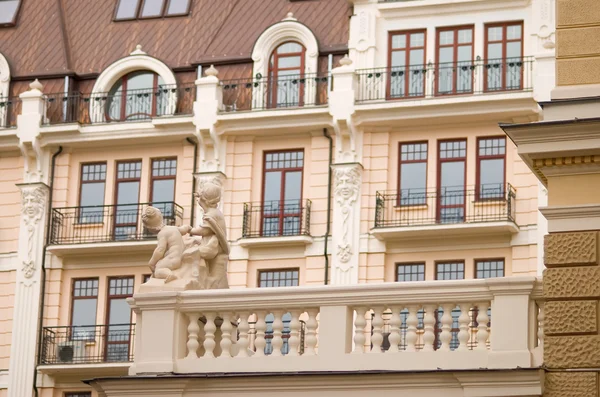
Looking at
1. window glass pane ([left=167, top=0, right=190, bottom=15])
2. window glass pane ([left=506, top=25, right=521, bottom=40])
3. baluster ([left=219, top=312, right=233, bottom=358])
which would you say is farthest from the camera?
window glass pane ([left=167, top=0, right=190, bottom=15])

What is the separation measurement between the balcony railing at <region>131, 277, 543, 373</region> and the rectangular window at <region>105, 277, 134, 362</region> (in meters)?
24.9

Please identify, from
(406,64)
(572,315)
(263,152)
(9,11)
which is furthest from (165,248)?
(9,11)

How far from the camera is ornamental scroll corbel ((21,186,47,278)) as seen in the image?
1805 inches

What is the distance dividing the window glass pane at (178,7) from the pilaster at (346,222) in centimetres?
631

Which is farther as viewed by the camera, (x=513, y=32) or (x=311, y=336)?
(x=513, y=32)

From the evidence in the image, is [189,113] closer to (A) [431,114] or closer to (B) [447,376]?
(A) [431,114]

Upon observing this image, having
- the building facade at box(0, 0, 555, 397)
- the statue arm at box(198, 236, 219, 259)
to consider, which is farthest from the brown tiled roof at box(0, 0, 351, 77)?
the statue arm at box(198, 236, 219, 259)

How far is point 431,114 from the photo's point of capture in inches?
1690

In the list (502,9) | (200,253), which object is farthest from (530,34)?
(200,253)

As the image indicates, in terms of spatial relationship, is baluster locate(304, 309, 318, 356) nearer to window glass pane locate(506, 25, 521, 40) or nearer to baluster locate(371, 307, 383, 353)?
baluster locate(371, 307, 383, 353)

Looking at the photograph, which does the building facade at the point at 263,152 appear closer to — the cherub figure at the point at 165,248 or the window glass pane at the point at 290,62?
the window glass pane at the point at 290,62

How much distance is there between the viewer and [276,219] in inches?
1737

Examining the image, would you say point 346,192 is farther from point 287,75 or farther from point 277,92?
point 287,75

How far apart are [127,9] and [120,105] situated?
316 cm
